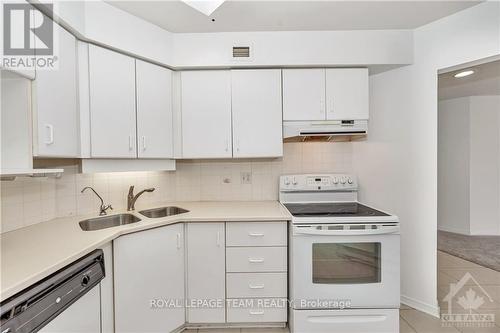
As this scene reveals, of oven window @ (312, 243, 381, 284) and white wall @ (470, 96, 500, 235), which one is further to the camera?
white wall @ (470, 96, 500, 235)

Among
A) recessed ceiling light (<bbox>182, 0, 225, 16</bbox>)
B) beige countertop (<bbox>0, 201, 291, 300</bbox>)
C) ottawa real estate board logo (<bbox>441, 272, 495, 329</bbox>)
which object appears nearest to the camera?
beige countertop (<bbox>0, 201, 291, 300</bbox>)

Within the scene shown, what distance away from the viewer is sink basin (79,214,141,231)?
1.84 meters

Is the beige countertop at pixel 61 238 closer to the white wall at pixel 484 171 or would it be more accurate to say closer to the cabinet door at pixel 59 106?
the cabinet door at pixel 59 106

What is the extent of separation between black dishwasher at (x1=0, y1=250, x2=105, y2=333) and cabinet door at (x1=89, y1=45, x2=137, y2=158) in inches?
31.4

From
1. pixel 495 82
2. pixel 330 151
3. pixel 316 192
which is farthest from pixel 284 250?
pixel 495 82

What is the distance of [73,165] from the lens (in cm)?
193

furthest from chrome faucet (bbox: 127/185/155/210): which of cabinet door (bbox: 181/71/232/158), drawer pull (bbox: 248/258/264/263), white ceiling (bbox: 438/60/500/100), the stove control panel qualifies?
white ceiling (bbox: 438/60/500/100)

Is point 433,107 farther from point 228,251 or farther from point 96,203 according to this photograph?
point 96,203

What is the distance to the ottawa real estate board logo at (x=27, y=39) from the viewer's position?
1.20m

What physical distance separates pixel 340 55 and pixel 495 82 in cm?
281

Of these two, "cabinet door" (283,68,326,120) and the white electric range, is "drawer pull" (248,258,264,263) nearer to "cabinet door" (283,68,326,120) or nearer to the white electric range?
the white electric range

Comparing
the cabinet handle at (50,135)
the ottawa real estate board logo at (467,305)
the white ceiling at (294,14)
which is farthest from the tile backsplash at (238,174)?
the ottawa real estate board logo at (467,305)

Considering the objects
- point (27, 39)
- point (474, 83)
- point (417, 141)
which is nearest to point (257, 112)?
point (417, 141)

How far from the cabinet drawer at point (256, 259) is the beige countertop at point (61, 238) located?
0.23m
